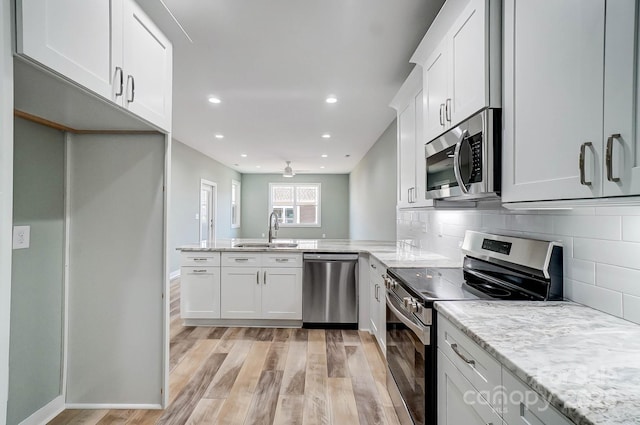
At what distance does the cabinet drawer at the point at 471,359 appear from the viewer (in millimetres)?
917

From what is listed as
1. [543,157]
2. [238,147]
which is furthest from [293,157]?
[543,157]

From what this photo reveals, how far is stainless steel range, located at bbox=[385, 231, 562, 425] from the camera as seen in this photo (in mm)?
1355

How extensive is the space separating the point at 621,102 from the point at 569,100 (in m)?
0.19

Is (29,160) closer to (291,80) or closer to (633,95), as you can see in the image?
(291,80)

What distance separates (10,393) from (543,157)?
106 inches

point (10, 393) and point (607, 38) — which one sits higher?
point (607, 38)

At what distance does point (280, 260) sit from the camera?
343 centimetres

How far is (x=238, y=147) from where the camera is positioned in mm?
6379

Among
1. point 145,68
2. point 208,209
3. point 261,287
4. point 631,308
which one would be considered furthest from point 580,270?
point 208,209

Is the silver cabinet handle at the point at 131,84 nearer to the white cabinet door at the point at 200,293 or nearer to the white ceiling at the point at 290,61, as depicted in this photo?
the white ceiling at the point at 290,61

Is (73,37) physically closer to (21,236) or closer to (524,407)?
(21,236)

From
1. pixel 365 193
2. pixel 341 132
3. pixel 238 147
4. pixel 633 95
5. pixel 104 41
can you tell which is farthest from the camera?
pixel 365 193

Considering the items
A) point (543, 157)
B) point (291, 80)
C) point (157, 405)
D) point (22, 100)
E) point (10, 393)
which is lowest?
point (157, 405)

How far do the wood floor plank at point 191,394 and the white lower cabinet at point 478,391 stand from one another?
1.55m
